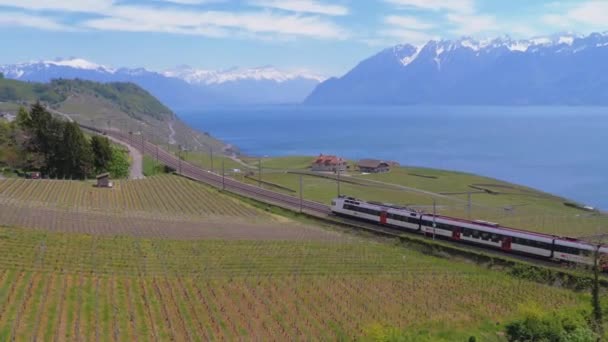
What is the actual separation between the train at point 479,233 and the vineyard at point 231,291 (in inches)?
134

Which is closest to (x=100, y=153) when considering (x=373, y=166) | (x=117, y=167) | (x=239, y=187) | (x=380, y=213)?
(x=117, y=167)

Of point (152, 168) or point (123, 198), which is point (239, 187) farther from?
point (152, 168)

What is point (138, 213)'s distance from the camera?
5088 centimetres

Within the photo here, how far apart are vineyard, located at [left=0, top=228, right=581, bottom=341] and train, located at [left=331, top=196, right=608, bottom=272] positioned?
3.41 meters

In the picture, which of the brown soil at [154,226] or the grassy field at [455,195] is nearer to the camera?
the brown soil at [154,226]

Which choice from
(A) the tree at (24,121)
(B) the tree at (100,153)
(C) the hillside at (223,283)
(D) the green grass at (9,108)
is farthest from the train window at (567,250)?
(D) the green grass at (9,108)

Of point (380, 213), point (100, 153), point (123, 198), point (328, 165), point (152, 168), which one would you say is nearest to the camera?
point (380, 213)

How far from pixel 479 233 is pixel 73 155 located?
48.0 m

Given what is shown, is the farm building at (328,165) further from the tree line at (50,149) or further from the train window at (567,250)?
the train window at (567,250)

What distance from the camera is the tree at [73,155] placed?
2579 inches

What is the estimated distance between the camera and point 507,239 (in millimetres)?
40562

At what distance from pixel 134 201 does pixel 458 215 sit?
33.3m

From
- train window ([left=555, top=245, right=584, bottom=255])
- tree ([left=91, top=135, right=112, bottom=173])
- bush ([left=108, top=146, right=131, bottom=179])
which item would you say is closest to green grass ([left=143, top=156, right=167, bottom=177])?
bush ([left=108, top=146, right=131, bottom=179])

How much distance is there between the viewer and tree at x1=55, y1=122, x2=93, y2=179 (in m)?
65.5
